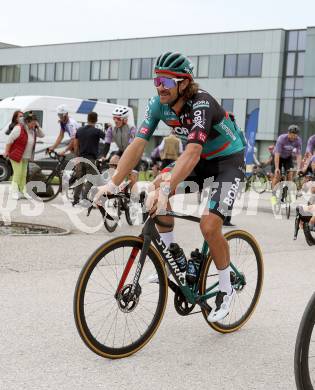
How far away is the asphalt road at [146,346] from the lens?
3674 millimetres

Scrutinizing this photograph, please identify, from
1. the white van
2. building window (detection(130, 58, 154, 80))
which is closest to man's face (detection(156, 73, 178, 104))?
the white van

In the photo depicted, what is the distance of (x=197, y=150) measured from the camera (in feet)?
13.4

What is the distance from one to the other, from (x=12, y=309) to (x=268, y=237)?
6042 mm

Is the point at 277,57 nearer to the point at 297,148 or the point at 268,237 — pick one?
the point at 297,148

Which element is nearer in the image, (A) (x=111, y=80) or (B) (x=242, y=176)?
(B) (x=242, y=176)

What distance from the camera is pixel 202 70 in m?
55.3

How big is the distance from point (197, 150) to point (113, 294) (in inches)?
40.9

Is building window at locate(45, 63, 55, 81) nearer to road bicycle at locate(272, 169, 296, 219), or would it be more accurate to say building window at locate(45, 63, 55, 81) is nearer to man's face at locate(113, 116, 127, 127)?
road bicycle at locate(272, 169, 296, 219)

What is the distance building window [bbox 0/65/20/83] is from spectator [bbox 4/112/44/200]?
175ft

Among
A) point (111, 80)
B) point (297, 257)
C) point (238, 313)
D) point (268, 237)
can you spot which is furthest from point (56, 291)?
point (111, 80)

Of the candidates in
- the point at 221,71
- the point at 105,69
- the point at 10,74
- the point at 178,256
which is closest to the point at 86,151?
the point at 178,256

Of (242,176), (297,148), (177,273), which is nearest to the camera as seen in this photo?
(177,273)

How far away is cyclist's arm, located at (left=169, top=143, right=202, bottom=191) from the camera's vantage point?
13.1 ft

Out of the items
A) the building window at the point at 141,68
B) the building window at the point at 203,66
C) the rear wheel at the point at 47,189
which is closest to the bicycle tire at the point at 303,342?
the rear wheel at the point at 47,189
